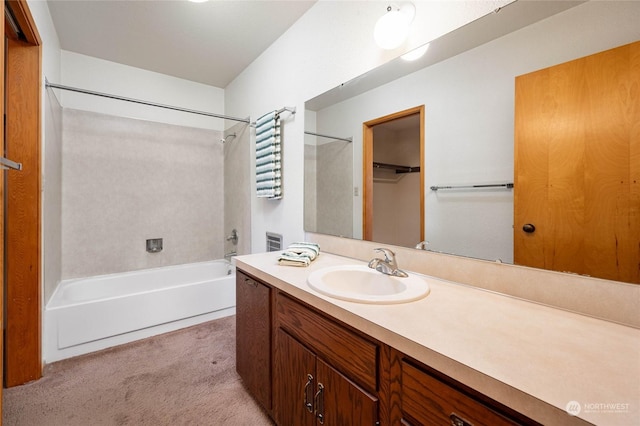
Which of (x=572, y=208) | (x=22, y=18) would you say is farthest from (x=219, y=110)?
(x=572, y=208)

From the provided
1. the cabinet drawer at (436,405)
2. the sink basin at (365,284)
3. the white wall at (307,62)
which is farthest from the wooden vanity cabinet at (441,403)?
the white wall at (307,62)

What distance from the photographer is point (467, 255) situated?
112cm

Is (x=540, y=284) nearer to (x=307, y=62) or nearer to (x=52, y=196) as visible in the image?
(x=307, y=62)

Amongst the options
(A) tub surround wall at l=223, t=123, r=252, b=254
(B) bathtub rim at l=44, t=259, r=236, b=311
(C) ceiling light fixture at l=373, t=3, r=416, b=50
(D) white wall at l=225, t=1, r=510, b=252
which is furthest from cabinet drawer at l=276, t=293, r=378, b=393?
(A) tub surround wall at l=223, t=123, r=252, b=254

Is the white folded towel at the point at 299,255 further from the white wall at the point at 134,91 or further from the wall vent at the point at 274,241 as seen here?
the white wall at the point at 134,91

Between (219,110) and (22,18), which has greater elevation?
(219,110)

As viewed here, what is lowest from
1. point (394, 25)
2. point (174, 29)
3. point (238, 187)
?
point (238, 187)

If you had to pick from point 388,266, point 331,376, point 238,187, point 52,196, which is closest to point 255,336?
point 331,376

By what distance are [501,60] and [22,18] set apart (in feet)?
7.85

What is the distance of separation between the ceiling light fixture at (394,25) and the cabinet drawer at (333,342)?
132 centimetres

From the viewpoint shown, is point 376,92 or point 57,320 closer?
point 376,92

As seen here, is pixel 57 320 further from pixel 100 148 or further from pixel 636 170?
pixel 636 170

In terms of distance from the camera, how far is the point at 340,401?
35.6 inches

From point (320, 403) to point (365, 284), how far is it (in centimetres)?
52
